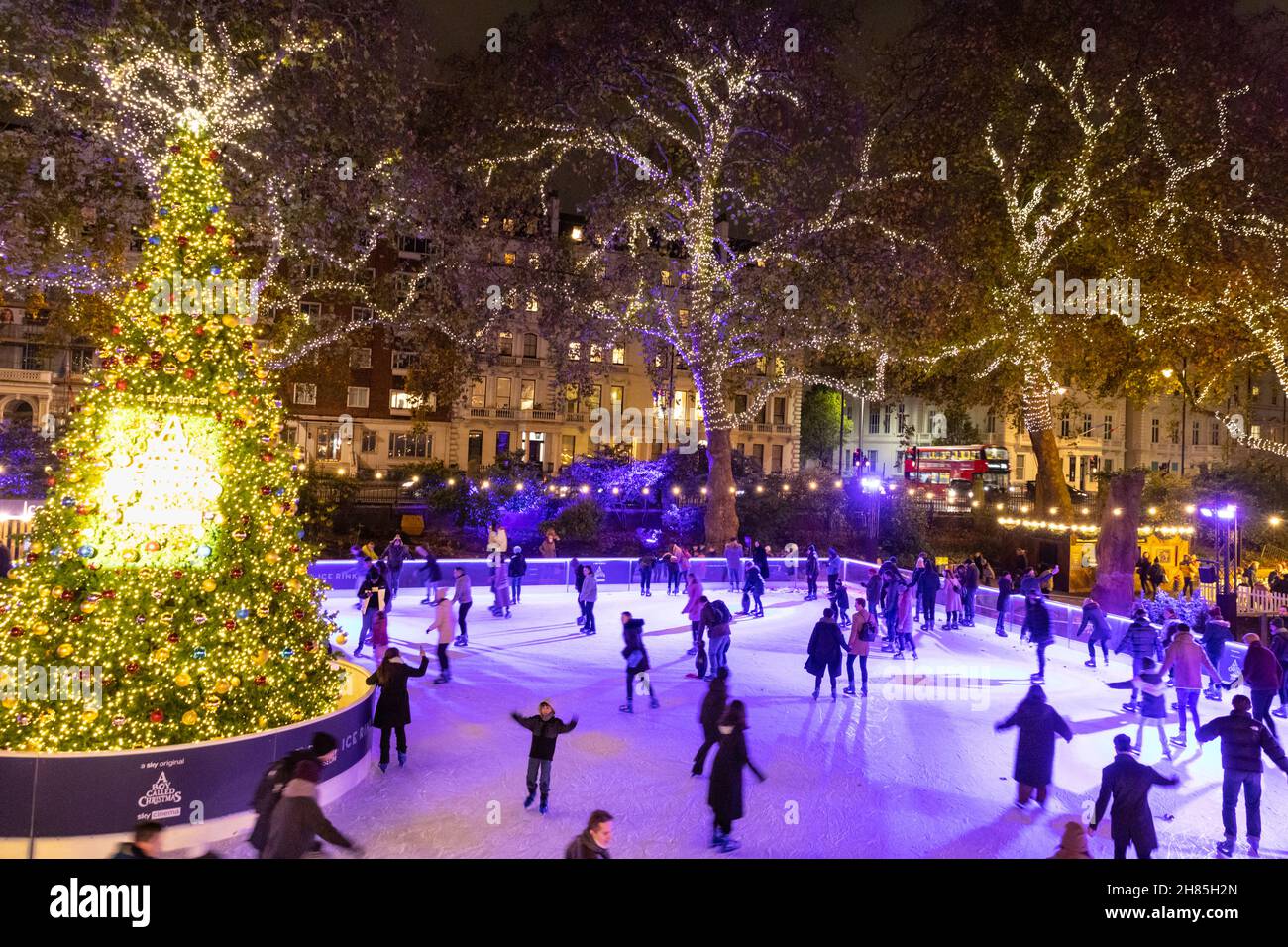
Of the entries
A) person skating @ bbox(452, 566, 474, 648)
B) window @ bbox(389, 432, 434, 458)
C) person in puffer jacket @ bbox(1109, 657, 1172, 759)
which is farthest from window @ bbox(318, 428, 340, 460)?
person in puffer jacket @ bbox(1109, 657, 1172, 759)

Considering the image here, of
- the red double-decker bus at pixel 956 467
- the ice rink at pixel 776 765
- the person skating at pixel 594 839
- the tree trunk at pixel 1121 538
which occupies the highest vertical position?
the red double-decker bus at pixel 956 467

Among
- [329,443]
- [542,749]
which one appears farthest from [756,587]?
[329,443]

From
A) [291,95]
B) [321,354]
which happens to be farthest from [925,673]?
[321,354]

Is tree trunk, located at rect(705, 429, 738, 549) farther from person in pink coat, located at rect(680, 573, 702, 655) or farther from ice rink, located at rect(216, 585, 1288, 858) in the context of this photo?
person in pink coat, located at rect(680, 573, 702, 655)

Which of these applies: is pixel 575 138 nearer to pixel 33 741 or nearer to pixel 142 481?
pixel 142 481

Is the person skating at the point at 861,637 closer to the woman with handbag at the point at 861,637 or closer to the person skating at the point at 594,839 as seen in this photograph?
the woman with handbag at the point at 861,637

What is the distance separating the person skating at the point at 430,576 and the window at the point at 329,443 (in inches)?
1060

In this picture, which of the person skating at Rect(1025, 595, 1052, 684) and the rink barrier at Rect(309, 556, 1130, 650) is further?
the rink barrier at Rect(309, 556, 1130, 650)

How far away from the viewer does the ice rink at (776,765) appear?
7.06m

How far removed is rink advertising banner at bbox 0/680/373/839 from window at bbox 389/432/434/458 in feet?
132

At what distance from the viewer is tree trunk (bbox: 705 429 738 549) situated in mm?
26016

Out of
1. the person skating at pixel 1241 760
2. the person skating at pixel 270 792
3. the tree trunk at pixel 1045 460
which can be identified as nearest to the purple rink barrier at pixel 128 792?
the person skating at pixel 270 792

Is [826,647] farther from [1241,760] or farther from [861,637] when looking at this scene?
[1241,760]

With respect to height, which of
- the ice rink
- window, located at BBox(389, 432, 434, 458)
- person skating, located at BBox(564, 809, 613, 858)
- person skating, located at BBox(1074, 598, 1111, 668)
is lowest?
the ice rink
